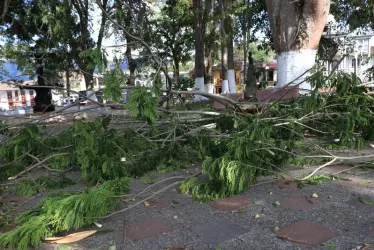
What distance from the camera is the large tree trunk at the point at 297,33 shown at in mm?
5582

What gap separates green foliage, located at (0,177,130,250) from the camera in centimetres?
197

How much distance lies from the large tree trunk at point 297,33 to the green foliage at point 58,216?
14.1 feet

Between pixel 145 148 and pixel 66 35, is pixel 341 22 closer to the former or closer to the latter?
pixel 66 35

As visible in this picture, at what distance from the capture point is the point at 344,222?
2104mm

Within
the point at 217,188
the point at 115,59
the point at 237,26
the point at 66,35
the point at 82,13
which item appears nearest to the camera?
the point at 217,188

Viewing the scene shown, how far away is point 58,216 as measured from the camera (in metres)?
2.05

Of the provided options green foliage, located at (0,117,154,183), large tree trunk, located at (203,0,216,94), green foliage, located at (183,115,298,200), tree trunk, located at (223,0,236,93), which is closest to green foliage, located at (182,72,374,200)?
green foliage, located at (183,115,298,200)

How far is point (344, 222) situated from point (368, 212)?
9.8 inches

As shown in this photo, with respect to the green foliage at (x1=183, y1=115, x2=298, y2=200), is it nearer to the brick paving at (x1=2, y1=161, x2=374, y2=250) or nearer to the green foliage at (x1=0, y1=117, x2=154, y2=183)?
the brick paving at (x1=2, y1=161, x2=374, y2=250)

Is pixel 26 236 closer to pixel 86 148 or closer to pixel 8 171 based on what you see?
pixel 86 148

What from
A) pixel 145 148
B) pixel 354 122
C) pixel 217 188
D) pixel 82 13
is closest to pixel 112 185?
pixel 217 188

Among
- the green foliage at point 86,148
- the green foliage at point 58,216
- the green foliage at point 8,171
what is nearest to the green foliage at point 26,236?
the green foliage at point 58,216

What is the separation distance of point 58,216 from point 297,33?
16.3 ft

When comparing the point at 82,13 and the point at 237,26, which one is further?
the point at 237,26
